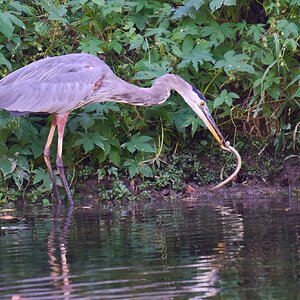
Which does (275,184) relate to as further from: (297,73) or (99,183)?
(99,183)

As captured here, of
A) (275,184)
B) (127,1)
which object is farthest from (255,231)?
(127,1)

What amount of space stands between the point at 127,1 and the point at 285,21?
5.80 ft

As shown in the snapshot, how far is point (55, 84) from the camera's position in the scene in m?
9.32

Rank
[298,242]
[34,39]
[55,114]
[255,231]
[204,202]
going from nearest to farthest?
[298,242]
[255,231]
[204,202]
[55,114]
[34,39]

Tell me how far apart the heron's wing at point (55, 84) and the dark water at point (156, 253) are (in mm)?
1382

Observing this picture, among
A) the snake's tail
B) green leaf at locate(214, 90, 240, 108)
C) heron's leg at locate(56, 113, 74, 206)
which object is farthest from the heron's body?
the snake's tail

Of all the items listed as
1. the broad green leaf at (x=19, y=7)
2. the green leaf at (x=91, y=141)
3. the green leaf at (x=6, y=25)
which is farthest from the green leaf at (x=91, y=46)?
the green leaf at (x=91, y=141)

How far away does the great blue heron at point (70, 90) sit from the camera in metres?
9.25

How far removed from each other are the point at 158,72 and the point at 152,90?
0.32 meters

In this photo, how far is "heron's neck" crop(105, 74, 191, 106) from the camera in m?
9.48

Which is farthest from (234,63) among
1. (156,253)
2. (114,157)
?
(156,253)

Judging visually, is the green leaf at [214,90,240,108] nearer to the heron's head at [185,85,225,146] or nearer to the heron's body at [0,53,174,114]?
the heron's head at [185,85,225,146]

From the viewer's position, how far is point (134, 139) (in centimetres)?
969

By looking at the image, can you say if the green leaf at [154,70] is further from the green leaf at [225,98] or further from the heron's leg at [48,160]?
the heron's leg at [48,160]
